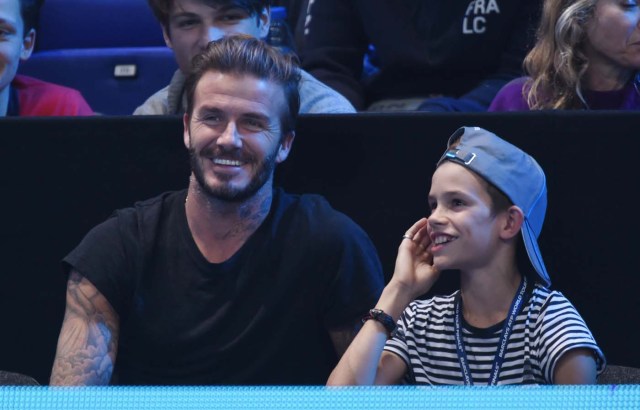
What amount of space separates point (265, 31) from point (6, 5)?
0.59 meters

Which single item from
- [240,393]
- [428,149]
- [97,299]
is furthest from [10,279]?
[240,393]

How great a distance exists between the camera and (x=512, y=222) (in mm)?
1630

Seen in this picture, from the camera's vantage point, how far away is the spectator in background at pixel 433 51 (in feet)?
8.32

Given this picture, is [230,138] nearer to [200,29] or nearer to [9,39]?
[200,29]

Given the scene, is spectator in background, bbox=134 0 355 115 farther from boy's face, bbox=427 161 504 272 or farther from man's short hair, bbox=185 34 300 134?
boy's face, bbox=427 161 504 272

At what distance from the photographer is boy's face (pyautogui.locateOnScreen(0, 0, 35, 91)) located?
2311 mm

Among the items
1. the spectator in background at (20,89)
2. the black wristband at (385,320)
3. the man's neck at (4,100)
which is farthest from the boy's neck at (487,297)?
the man's neck at (4,100)

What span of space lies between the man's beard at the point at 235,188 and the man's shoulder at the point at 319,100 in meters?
0.40

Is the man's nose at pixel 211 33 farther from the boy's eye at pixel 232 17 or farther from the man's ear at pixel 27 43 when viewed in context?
the man's ear at pixel 27 43

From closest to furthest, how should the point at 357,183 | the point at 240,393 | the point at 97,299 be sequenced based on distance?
the point at 240,393
the point at 97,299
the point at 357,183

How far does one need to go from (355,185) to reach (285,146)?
0.51 ft

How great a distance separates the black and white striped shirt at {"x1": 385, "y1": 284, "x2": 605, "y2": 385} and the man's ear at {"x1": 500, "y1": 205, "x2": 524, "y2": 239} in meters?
0.09

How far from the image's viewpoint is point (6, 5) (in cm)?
235

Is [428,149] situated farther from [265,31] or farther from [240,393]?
[240,393]
